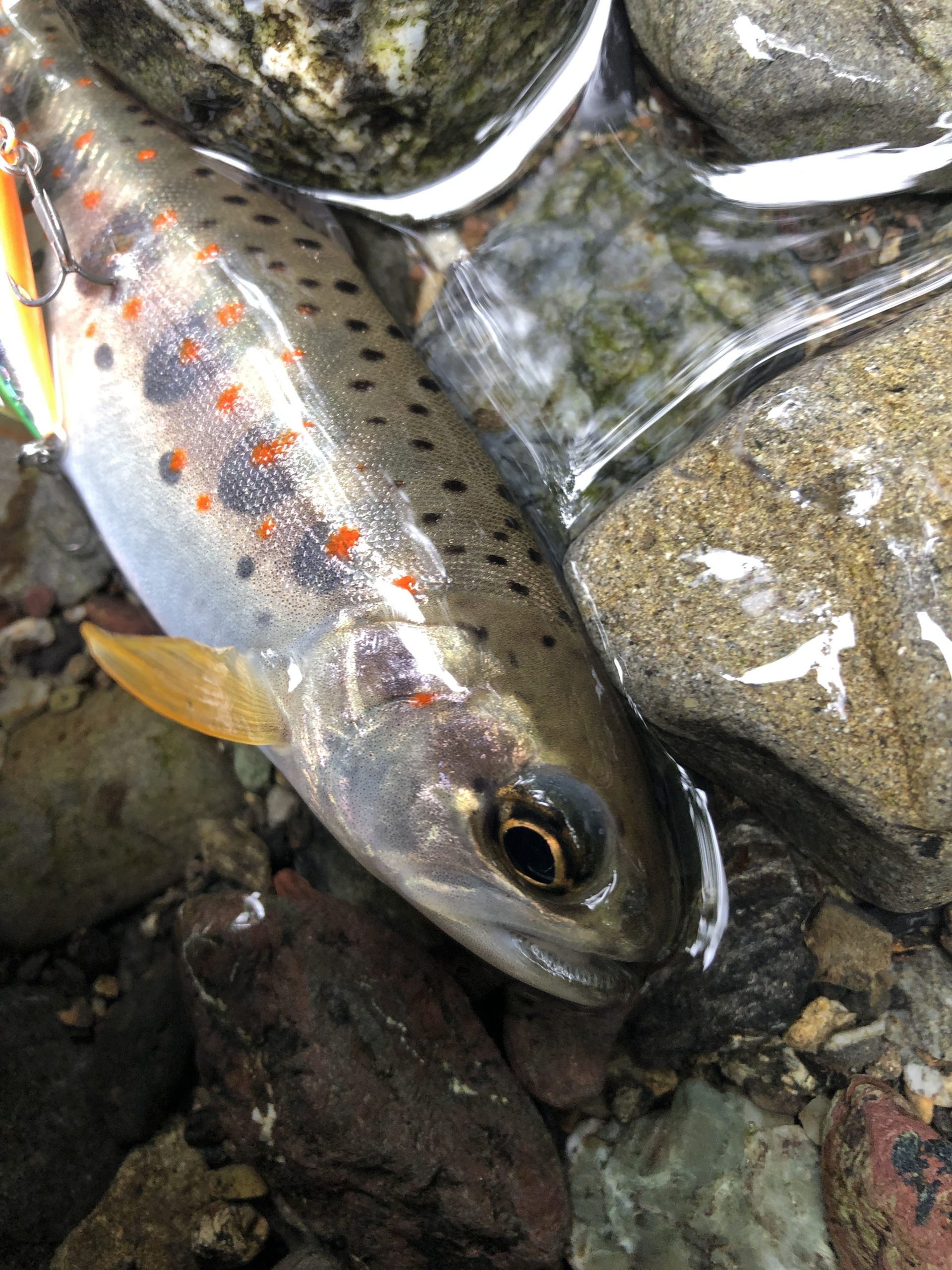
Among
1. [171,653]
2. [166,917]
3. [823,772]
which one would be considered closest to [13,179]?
[171,653]

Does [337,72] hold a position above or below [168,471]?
above

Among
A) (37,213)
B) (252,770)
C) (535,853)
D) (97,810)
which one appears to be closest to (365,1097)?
(535,853)

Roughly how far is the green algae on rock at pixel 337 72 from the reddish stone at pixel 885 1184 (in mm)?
3293

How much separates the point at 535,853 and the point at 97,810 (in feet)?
6.09

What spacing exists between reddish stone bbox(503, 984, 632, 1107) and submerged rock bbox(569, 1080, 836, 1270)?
209 mm

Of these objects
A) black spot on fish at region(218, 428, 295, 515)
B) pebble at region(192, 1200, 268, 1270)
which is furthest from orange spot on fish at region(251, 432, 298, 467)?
pebble at region(192, 1200, 268, 1270)

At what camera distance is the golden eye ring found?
1.95 meters

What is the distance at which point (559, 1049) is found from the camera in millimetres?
2596

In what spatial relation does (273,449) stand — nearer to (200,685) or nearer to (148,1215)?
(200,685)

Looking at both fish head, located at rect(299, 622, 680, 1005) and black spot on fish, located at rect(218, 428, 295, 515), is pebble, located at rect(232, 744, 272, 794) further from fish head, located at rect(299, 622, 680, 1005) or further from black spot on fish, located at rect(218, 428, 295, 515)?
black spot on fish, located at rect(218, 428, 295, 515)

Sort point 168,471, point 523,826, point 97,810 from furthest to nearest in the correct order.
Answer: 1. point 97,810
2. point 168,471
3. point 523,826

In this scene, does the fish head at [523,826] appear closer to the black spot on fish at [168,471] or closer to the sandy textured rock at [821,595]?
the sandy textured rock at [821,595]

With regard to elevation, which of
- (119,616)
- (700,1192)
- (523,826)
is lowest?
(700,1192)

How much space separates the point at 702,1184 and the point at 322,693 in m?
1.91
